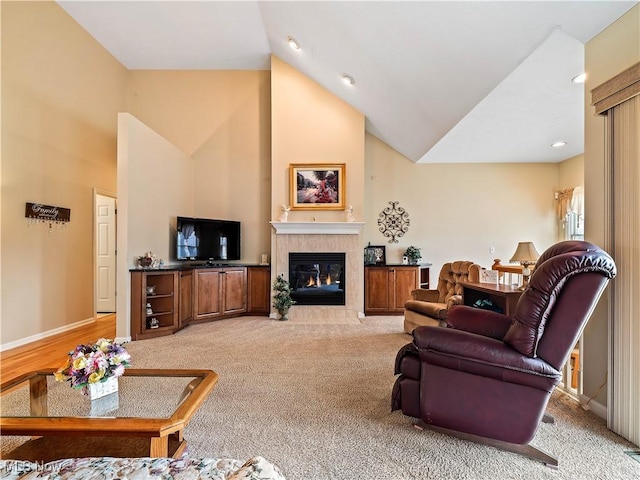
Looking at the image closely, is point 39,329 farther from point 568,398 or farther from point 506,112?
point 506,112

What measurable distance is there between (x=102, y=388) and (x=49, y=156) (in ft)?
14.0

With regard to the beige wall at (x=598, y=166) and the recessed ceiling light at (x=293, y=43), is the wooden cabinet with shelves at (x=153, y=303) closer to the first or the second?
the recessed ceiling light at (x=293, y=43)

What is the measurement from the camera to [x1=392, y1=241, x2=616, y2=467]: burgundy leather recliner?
5.84 feet

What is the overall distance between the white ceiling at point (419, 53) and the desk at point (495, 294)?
6.68 ft

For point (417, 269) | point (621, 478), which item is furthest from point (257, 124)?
point (621, 478)

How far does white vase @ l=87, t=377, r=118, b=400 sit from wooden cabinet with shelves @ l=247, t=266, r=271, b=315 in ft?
13.6

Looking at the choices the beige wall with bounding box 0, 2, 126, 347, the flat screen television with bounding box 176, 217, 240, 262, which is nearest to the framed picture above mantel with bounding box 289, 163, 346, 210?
the flat screen television with bounding box 176, 217, 240, 262

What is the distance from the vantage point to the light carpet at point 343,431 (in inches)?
70.7

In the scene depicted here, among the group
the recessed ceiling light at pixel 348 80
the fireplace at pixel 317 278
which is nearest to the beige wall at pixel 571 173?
the recessed ceiling light at pixel 348 80

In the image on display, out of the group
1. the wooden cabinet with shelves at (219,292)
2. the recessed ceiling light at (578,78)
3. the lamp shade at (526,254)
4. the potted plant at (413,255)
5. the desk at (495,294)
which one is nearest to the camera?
the desk at (495,294)

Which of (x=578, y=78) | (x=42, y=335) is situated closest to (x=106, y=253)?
(x=42, y=335)

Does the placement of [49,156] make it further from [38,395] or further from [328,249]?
[328,249]

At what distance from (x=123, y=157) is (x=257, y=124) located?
2700mm

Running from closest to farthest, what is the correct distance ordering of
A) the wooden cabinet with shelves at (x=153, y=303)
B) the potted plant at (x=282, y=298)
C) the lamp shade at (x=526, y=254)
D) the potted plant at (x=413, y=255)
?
the lamp shade at (x=526, y=254), the wooden cabinet with shelves at (x=153, y=303), the potted plant at (x=282, y=298), the potted plant at (x=413, y=255)
